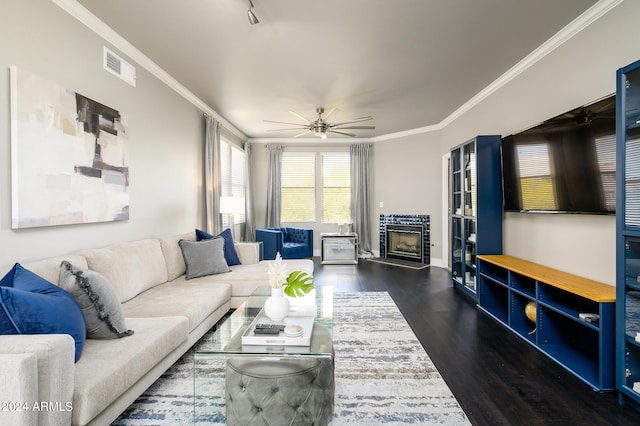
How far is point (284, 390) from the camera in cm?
160

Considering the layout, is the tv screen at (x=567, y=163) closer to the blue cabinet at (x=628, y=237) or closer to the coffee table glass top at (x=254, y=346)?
the blue cabinet at (x=628, y=237)

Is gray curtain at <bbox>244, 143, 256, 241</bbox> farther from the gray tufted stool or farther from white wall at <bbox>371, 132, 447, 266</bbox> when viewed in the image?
the gray tufted stool

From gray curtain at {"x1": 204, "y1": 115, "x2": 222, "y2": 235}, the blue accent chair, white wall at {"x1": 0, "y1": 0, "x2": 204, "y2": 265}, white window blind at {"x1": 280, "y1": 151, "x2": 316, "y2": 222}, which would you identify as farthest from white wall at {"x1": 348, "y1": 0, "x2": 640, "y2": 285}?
white wall at {"x1": 0, "y1": 0, "x2": 204, "y2": 265}

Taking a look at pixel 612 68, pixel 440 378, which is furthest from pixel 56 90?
pixel 612 68

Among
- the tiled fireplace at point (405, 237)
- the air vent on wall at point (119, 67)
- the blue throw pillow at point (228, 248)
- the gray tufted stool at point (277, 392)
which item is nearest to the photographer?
the gray tufted stool at point (277, 392)

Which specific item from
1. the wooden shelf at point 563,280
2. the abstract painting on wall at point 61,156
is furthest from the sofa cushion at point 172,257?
the wooden shelf at point 563,280

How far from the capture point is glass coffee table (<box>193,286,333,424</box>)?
1.68 m

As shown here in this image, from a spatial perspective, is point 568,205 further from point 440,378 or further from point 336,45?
point 336,45

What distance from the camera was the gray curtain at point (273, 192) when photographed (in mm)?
7461

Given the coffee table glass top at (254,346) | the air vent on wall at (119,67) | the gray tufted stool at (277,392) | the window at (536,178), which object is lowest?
the gray tufted stool at (277,392)

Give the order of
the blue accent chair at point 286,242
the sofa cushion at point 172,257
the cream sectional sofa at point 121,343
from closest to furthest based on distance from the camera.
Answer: the cream sectional sofa at point 121,343, the sofa cushion at point 172,257, the blue accent chair at point 286,242

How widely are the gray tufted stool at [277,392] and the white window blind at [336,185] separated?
6036mm

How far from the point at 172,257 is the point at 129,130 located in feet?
4.64

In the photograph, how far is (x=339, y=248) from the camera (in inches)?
273
